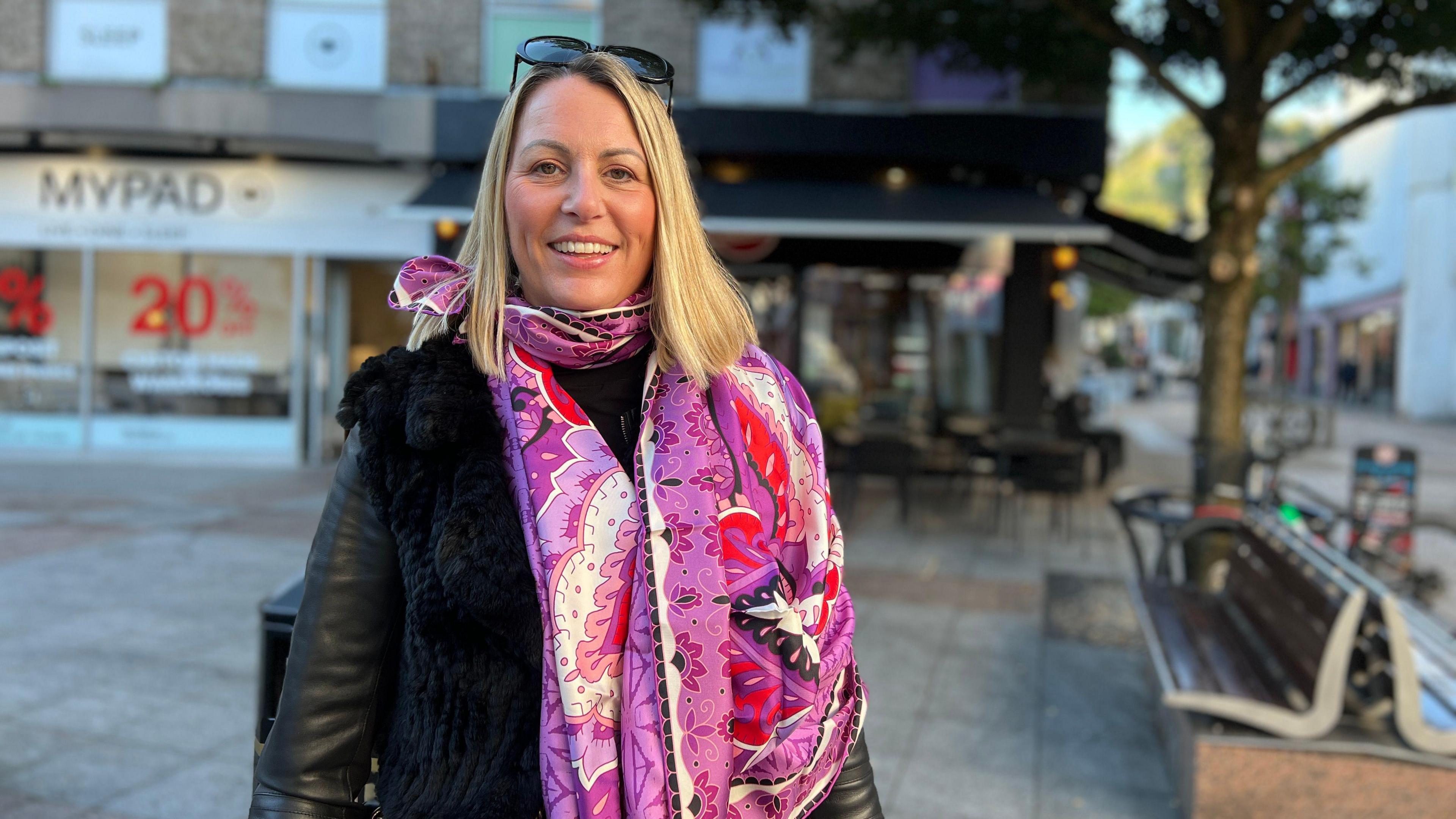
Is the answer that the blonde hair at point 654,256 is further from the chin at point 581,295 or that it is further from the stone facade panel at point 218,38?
the stone facade panel at point 218,38

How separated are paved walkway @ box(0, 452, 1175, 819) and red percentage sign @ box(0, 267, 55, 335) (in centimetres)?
443

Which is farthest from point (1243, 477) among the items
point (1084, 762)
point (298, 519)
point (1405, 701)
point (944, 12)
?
point (298, 519)

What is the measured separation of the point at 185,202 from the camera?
1280 cm

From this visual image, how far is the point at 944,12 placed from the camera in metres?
8.76

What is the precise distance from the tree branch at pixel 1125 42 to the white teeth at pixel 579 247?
6.69 metres

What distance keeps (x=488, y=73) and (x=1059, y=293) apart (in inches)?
292

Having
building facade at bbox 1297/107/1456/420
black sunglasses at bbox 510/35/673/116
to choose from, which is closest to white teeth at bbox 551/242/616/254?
black sunglasses at bbox 510/35/673/116

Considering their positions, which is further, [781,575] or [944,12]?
[944,12]

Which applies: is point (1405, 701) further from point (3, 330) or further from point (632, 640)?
point (3, 330)

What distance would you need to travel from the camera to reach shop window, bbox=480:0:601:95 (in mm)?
11961

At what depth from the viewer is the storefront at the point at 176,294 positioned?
42.0 ft

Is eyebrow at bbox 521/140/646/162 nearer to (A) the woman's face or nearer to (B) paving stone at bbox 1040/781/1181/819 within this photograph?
(A) the woman's face

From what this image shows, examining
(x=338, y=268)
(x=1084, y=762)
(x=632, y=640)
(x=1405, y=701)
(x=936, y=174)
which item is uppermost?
(x=936, y=174)

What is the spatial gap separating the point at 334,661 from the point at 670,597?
45 cm
